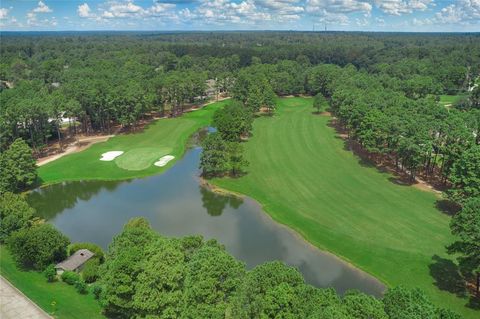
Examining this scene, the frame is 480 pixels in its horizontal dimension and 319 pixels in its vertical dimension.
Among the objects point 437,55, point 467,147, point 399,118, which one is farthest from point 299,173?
point 437,55

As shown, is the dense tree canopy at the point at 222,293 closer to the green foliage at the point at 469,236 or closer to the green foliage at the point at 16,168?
the green foliage at the point at 469,236

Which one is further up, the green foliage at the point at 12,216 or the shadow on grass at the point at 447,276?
the green foliage at the point at 12,216

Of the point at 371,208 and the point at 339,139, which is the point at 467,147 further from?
the point at 339,139

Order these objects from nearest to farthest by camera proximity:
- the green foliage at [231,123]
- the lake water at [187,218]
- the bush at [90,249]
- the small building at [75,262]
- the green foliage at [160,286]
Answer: the green foliage at [160,286]
the small building at [75,262]
the bush at [90,249]
the lake water at [187,218]
the green foliage at [231,123]

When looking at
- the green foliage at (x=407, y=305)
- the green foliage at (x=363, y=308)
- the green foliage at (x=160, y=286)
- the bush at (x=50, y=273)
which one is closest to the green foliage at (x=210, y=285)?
the green foliage at (x=160, y=286)

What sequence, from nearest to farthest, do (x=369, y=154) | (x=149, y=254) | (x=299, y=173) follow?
(x=149, y=254) < (x=299, y=173) < (x=369, y=154)

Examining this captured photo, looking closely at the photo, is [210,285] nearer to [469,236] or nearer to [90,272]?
[90,272]
